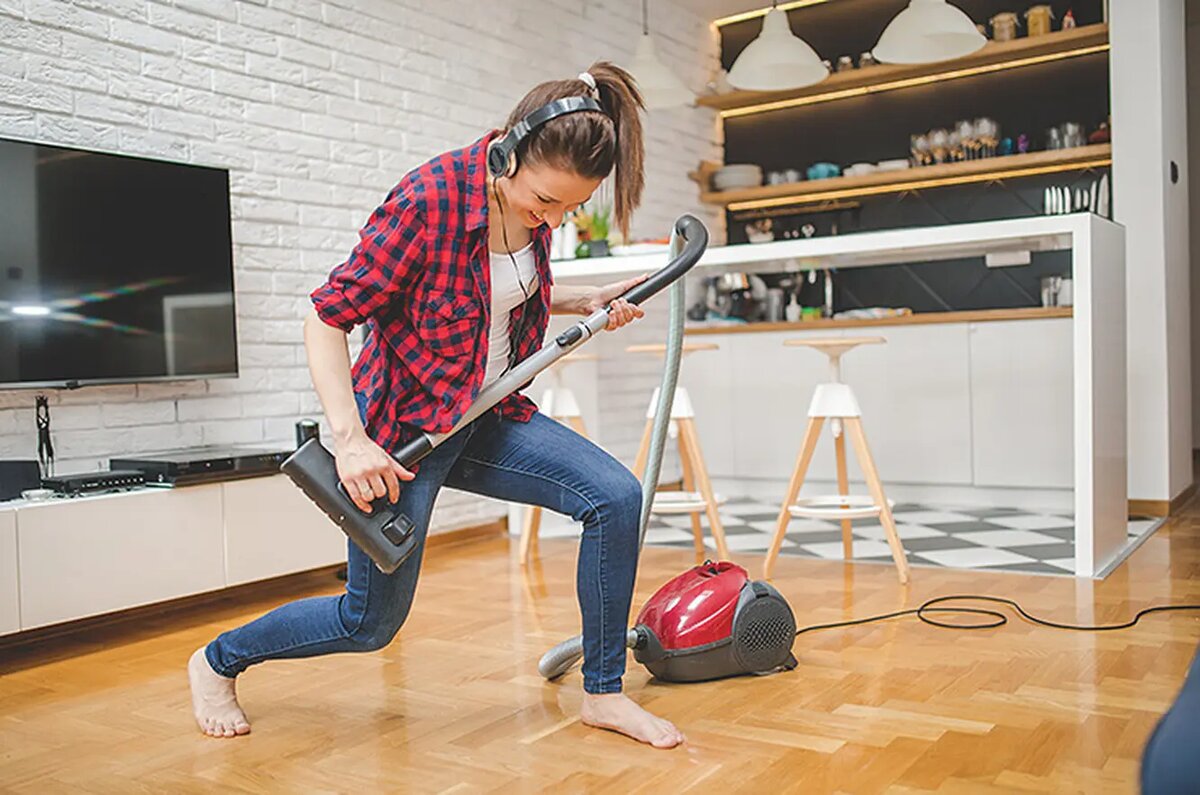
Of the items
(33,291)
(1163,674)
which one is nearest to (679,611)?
(1163,674)

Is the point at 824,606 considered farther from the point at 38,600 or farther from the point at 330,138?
the point at 330,138

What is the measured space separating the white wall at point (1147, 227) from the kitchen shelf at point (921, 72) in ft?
1.54

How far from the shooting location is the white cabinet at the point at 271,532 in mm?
3426

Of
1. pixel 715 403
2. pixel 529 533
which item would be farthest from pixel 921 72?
pixel 529 533

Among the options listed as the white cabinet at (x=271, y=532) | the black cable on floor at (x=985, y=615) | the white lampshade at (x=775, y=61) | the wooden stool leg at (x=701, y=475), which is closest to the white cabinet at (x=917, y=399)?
the white lampshade at (x=775, y=61)

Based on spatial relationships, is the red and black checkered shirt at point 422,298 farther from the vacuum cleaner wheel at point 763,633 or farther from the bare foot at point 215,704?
the vacuum cleaner wheel at point 763,633

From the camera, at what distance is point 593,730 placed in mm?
2217

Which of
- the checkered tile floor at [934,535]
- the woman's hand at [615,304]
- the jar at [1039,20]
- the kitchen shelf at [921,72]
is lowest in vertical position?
the checkered tile floor at [934,535]

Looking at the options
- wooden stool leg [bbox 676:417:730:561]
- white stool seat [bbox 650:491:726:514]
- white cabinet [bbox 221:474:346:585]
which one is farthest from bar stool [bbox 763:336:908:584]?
white cabinet [bbox 221:474:346:585]

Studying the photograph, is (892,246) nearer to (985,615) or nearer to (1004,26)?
(985,615)

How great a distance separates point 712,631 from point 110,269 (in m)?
2.01

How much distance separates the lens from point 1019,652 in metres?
2.70

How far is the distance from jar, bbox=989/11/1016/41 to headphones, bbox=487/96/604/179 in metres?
4.46

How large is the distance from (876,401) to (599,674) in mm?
3654
